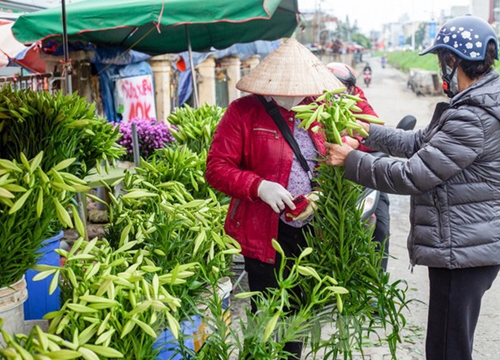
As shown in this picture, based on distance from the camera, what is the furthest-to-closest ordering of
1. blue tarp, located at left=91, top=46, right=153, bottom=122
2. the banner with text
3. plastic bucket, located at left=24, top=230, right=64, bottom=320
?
1. the banner with text
2. blue tarp, located at left=91, top=46, right=153, bottom=122
3. plastic bucket, located at left=24, top=230, right=64, bottom=320

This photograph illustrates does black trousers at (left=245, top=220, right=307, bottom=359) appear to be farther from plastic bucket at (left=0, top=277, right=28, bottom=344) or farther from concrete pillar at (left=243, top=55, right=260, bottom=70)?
concrete pillar at (left=243, top=55, right=260, bottom=70)

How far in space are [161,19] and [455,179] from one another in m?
3.42

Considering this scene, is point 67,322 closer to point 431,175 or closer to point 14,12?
point 431,175

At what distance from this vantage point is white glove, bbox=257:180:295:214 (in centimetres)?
278

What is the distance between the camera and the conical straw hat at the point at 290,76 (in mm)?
2973

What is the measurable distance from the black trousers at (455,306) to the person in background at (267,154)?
2.08 feet

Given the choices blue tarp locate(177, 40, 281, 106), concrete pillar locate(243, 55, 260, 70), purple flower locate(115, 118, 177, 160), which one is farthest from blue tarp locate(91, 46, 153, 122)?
concrete pillar locate(243, 55, 260, 70)

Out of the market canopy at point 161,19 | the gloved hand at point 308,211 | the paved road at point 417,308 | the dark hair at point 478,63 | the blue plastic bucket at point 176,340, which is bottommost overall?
the paved road at point 417,308

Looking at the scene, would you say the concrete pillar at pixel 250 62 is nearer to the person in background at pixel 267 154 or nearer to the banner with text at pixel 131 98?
the banner with text at pixel 131 98

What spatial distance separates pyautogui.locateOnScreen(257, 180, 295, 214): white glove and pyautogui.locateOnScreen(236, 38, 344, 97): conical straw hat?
17.5 inches

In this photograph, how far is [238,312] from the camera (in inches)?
194

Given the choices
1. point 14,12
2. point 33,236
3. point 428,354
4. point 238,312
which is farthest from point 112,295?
point 14,12

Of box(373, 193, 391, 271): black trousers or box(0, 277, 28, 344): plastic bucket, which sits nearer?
box(0, 277, 28, 344): plastic bucket

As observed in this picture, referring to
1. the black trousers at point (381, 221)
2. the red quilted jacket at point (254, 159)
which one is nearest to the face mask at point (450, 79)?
the red quilted jacket at point (254, 159)
